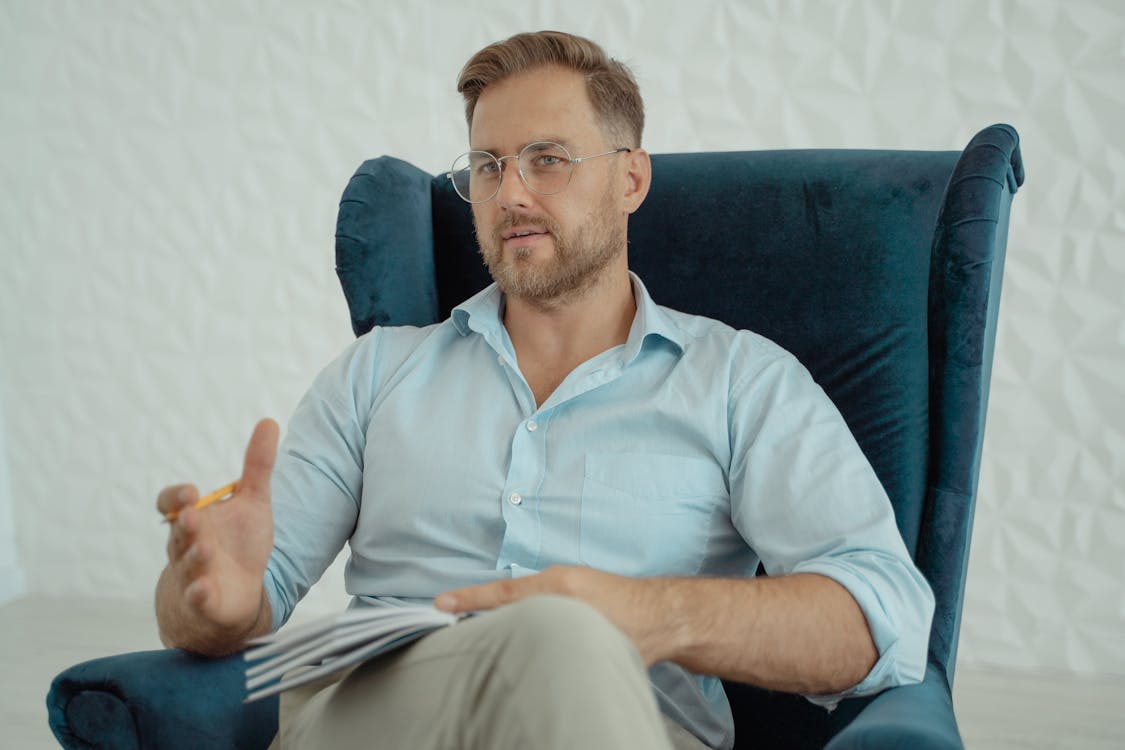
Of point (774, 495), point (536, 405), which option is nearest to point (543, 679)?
point (774, 495)

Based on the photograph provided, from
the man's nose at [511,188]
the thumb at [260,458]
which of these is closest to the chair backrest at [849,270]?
the man's nose at [511,188]

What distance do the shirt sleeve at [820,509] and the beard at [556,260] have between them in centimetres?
30

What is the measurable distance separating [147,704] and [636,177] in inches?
42.9

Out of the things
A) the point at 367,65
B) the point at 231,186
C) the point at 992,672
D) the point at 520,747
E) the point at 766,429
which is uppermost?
the point at 367,65

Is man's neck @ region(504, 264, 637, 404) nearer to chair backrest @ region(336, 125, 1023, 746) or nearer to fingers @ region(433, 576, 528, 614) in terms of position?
chair backrest @ region(336, 125, 1023, 746)

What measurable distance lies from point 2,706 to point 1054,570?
2.60 m

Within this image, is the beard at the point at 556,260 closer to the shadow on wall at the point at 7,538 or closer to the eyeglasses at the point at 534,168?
the eyeglasses at the point at 534,168

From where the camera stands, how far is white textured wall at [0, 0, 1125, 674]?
8.48ft

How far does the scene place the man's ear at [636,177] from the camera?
5.91 ft

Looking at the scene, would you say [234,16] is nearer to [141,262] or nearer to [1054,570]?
[141,262]

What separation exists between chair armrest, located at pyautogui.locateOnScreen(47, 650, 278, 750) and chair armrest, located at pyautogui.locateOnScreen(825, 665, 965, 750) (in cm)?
71

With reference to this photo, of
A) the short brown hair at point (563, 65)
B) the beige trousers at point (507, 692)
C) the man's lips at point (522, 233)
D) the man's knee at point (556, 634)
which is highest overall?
the short brown hair at point (563, 65)

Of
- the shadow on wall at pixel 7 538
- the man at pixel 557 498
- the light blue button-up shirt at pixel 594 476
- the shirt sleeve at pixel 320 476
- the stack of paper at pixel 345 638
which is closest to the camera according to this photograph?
the stack of paper at pixel 345 638

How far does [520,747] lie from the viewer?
3.02 ft
